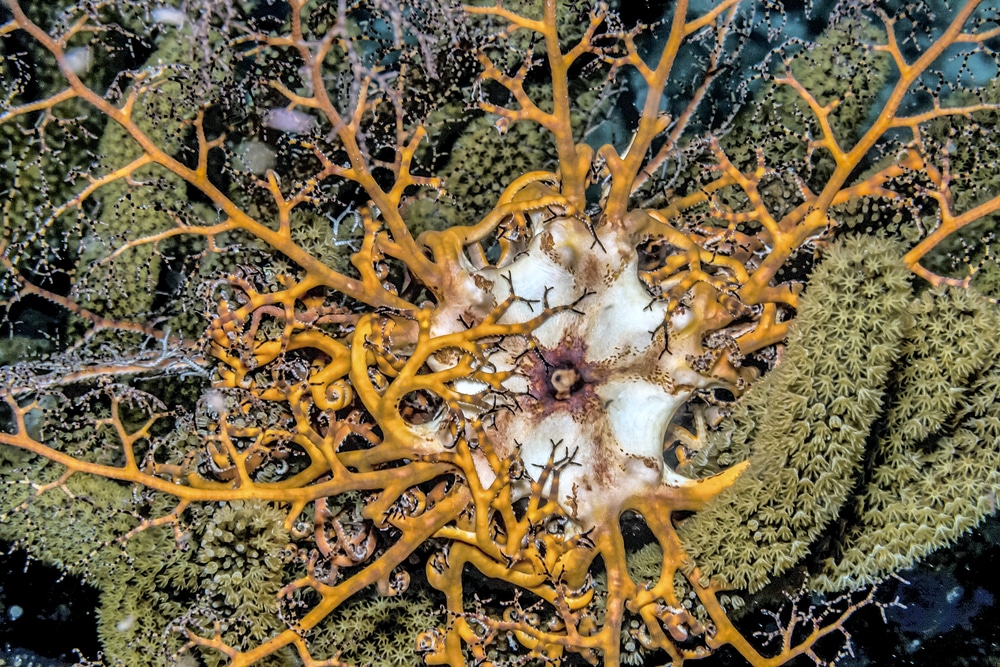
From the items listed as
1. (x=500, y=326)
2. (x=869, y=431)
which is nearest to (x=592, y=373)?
(x=500, y=326)

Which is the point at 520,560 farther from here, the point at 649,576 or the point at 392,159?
the point at 392,159

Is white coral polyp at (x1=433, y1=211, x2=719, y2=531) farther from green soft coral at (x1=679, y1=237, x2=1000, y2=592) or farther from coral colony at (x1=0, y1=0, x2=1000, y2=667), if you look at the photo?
green soft coral at (x1=679, y1=237, x2=1000, y2=592)

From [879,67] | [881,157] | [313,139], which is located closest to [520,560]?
[313,139]

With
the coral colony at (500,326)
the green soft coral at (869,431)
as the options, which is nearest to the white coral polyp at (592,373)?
the coral colony at (500,326)

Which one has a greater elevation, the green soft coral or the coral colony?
the coral colony

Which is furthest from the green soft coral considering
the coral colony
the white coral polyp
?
the white coral polyp

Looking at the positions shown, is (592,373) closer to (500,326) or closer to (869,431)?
(500,326)

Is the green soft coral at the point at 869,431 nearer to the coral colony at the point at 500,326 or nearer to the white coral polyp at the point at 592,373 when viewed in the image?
the coral colony at the point at 500,326

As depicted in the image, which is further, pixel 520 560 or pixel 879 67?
pixel 879 67
